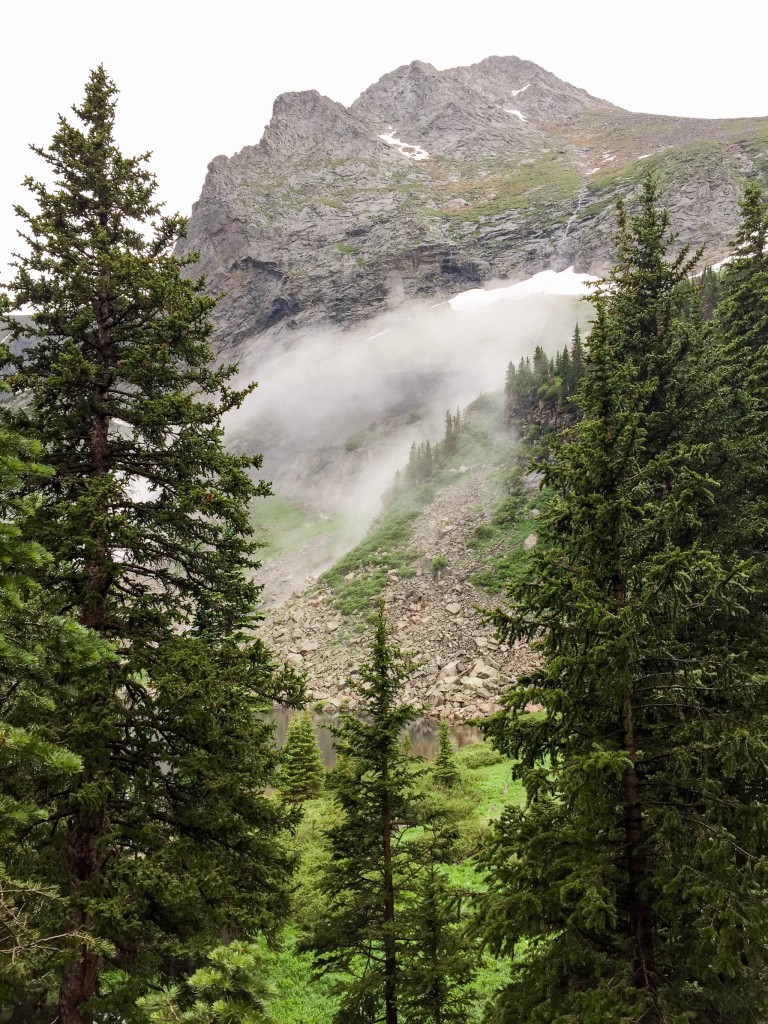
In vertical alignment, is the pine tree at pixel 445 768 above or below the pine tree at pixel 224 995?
below

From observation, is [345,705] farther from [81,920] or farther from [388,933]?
[81,920]

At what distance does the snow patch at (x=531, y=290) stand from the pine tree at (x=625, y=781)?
127 meters

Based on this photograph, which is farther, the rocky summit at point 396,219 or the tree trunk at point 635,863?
the rocky summit at point 396,219

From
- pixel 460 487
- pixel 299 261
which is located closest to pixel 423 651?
pixel 460 487

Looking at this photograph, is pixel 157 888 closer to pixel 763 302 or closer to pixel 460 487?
pixel 763 302

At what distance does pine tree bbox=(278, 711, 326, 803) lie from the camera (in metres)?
24.9

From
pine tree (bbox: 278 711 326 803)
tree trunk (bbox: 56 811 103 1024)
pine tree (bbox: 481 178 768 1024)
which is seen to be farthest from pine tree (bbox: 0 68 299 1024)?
pine tree (bbox: 278 711 326 803)

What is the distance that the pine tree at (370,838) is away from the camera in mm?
8516

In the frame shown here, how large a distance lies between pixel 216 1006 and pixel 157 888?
136 inches

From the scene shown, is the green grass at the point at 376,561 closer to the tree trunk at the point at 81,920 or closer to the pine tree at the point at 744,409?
the pine tree at the point at 744,409

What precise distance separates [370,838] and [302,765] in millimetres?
Answer: 17679

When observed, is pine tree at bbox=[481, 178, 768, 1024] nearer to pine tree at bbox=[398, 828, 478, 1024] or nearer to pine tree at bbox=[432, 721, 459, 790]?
pine tree at bbox=[398, 828, 478, 1024]

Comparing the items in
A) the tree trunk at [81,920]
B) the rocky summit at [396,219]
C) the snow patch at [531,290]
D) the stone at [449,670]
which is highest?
the rocky summit at [396,219]

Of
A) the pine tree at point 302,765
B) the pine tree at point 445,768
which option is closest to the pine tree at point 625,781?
the pine tree at point 445,768
